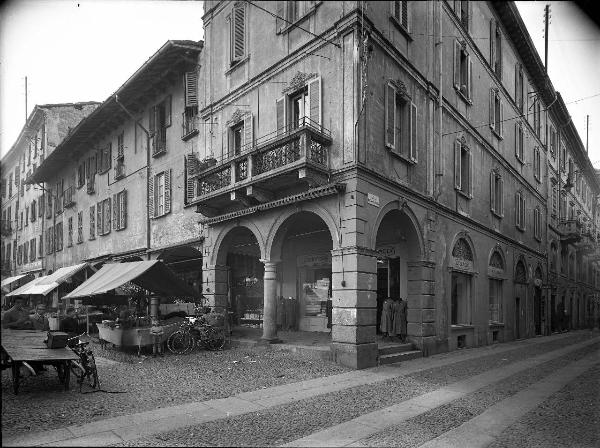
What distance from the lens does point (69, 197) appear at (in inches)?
1164

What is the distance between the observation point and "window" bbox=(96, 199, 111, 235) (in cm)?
2467

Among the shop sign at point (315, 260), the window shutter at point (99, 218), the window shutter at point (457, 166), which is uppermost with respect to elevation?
the window shutter at point (457, 166)

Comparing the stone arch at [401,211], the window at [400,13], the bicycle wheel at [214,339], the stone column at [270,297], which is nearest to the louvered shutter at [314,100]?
the window at [400,13]

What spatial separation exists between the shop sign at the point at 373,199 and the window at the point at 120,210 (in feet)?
47.8

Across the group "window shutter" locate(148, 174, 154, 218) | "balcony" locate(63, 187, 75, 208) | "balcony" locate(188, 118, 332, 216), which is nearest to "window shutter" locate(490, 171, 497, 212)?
"balcony" locate(188, 118, 332, 216)

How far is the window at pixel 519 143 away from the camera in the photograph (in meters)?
23.8

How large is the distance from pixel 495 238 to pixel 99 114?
19.0 m

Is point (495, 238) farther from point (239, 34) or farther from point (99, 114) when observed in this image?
point (99, 114)

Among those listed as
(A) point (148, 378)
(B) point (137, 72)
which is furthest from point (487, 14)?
(A) point (148, 378)

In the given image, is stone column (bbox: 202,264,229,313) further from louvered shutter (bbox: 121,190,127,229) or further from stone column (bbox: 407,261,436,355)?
louvered shutter (bbox: 121,190,127,229)

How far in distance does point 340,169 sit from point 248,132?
4.28 metres

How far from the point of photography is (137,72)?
63.9ft

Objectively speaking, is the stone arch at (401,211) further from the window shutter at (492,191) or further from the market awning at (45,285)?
the market awning at (45,285)

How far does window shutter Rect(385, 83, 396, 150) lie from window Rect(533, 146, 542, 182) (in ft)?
56.5
